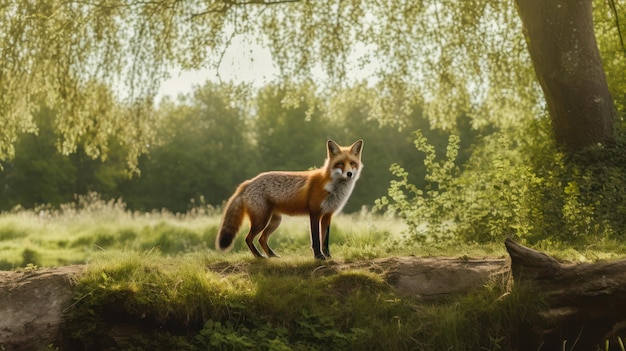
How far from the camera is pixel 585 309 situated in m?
6.70

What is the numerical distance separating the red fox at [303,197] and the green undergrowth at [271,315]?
1178 mm

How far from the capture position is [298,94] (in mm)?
14320

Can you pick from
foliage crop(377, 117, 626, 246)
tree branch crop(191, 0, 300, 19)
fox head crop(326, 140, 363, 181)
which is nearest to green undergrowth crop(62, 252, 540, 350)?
fox head crop(326, 140, 363, 181)

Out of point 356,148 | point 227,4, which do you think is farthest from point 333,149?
point 227,4

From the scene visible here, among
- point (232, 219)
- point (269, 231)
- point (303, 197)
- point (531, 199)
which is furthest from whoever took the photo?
point (531, 199)

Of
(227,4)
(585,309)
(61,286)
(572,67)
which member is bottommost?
(585,309)

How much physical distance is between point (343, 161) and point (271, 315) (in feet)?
7.10

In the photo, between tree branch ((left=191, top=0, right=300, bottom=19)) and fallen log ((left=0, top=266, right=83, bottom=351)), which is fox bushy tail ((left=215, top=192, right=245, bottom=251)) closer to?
fallen log ((left=0, top=266, right=83, bottom=351))

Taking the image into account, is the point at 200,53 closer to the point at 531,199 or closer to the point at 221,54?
the point at 221,54

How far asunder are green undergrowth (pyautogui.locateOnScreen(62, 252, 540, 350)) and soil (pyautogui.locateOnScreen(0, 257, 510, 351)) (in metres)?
0.17

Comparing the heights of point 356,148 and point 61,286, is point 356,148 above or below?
above

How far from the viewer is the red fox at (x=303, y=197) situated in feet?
27.0

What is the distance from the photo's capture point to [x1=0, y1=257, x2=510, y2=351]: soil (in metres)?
6.89

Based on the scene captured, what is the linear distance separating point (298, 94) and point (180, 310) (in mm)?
8164
